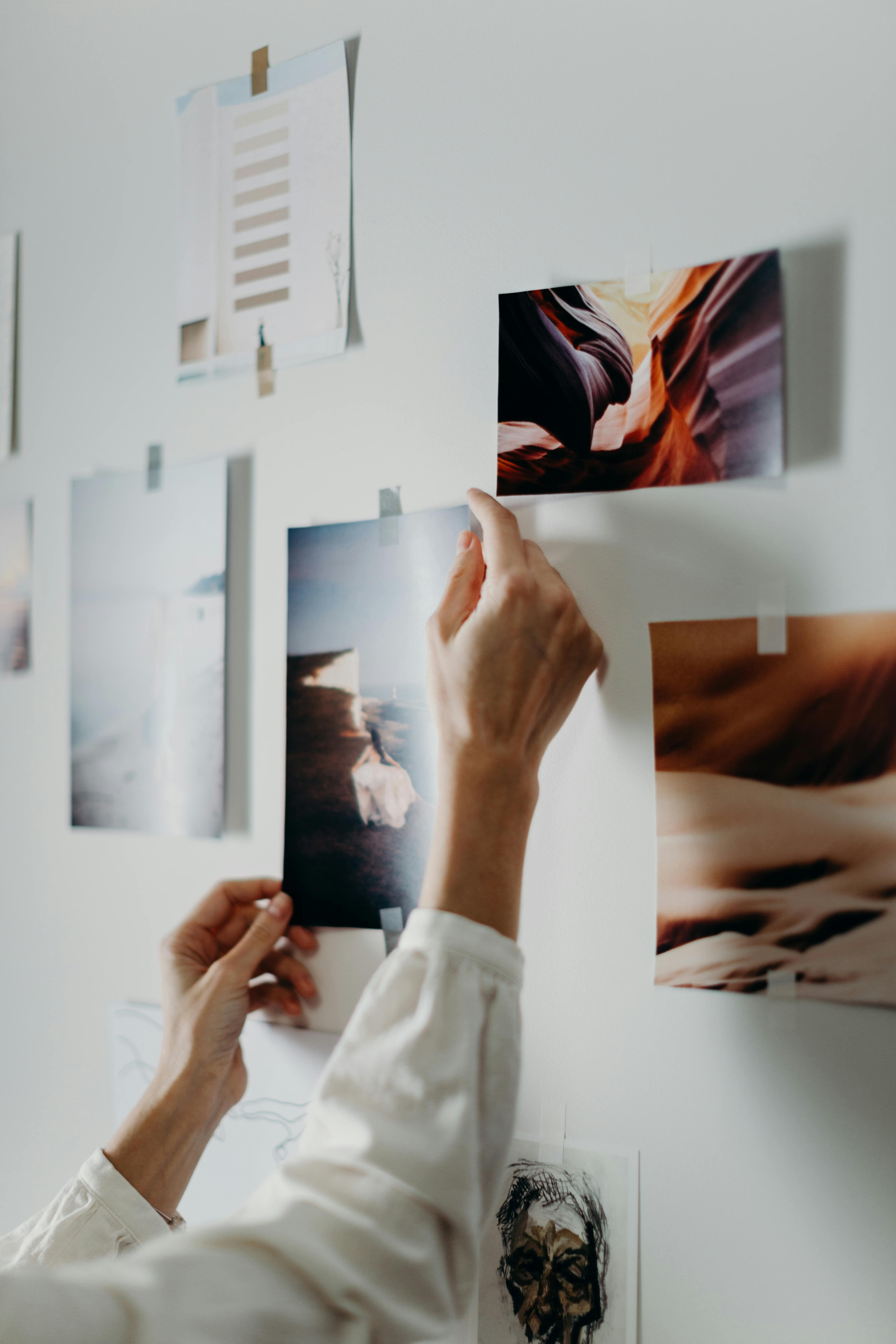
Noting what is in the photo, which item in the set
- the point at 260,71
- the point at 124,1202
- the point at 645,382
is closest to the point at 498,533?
the point at 645,382

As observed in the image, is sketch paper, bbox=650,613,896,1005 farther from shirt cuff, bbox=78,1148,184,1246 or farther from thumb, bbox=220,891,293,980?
shirt cuff, bbox=78,1148,184,1246

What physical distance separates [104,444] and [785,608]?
739mm

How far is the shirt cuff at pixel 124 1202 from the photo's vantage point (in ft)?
2.53

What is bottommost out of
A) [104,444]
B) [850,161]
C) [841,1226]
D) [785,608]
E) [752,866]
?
[841,1226]

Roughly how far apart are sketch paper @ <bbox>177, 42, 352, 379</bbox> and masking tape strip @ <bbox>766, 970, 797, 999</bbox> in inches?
26.3

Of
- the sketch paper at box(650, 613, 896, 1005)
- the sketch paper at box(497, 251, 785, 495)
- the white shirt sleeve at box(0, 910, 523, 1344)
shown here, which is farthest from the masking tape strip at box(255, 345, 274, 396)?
the white shirt sleeve at box(0, 910, 523, 1344)

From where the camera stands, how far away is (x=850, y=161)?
670mm

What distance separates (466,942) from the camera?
58 cm

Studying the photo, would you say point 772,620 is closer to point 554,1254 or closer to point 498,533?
point 498,533

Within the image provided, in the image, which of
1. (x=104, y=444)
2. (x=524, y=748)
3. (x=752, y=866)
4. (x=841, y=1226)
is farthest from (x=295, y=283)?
(x=841, y=1226)

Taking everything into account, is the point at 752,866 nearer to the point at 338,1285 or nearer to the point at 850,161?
the point at 338,1285

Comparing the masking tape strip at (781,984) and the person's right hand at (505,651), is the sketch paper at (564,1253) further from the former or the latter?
the person's right hand at (505,651)

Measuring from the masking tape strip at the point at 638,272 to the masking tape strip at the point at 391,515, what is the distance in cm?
26

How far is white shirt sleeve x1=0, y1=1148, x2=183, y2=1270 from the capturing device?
0.75 meters
